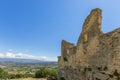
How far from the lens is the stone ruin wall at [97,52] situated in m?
11.1

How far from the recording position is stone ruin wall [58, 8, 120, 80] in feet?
36.4

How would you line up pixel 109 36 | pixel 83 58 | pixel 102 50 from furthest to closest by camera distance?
pixel 83 58
pixel 102 50
pixel 109 36

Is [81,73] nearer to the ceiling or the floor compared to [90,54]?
nearer to the floor

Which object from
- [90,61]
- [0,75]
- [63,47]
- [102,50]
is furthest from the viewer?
[0,75]

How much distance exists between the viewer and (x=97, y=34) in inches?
554

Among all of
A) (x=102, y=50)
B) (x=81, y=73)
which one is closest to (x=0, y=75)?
(x=81, y=73)

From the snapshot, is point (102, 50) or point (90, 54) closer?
point (102, 50)

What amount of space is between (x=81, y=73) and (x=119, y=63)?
7.07 meters

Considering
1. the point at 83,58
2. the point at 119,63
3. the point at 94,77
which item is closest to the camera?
the point at 119,63

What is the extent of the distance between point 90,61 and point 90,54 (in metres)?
0.48

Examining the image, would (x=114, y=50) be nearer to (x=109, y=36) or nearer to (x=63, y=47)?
(x=109, y=36)

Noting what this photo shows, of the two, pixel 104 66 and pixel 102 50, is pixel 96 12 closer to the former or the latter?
pixel 102 50

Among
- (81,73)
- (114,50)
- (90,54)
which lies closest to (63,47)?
(81,73)

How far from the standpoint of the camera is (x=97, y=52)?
44.7 ft
